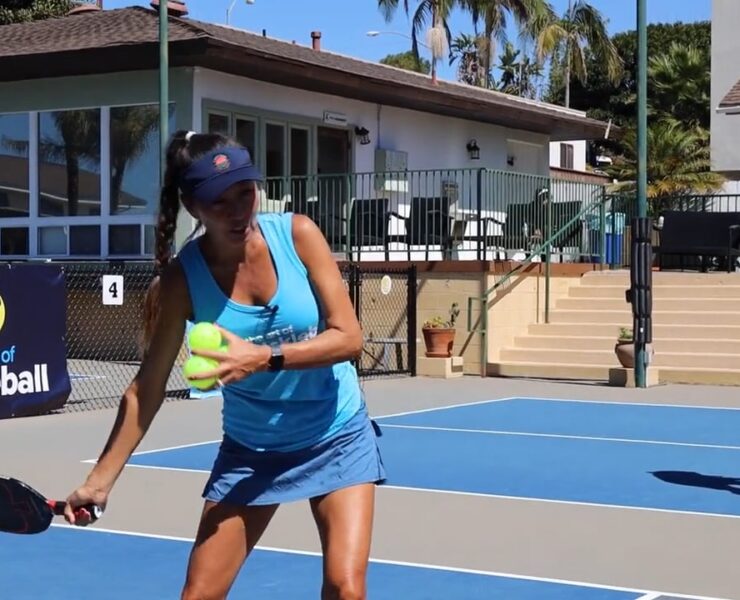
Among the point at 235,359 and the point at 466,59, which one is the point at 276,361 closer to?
the point at 235,359

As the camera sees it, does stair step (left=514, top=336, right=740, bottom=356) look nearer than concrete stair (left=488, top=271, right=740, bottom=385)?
No

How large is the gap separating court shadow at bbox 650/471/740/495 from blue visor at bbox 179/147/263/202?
22.5ft

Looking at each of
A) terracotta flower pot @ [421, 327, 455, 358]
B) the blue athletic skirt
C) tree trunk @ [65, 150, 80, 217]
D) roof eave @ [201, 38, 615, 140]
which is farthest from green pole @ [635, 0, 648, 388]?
the blue athletic skirt

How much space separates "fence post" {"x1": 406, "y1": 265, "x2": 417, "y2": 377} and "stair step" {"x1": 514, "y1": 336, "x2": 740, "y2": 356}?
190 centimetres

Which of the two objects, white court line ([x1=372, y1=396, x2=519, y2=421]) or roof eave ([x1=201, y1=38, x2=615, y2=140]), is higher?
roof eave ([x1=201, y1=38, x2=615, y2=140])

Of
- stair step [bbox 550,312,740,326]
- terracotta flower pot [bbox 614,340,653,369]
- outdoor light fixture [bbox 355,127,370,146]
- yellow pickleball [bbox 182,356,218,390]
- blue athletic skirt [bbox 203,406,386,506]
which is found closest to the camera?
yellow pickleball [bbox 182,356,218,390]

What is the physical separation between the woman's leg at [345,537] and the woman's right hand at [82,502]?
2.17 feet

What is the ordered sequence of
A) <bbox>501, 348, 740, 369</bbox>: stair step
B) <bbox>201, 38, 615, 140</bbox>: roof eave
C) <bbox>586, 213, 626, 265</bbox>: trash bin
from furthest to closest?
<bbox>586, 213, 626, 265</bbox>: trash bin → <bbox>201, 38, 615, 140</bbox>: roof eave → <bbox>501, 348, 740, 369</bbox>: stair step

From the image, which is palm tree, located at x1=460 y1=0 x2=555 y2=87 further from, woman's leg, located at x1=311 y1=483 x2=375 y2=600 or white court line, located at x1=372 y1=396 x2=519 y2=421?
woman's leg, located at x1=311 y1=483 x2=375 y2=600

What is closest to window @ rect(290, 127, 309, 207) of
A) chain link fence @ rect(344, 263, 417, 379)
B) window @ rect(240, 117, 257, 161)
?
window @ rect(240, 117, 257, 161)

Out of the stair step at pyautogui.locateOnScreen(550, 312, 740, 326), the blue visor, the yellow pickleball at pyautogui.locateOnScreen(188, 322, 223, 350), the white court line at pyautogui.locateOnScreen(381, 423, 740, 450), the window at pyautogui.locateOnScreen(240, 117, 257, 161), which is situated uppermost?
the window at pyautogui.locateOnScreen(240, 117, 257, 161)

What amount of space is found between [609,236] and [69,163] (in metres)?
10.0

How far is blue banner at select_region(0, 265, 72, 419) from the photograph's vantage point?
46.1ft

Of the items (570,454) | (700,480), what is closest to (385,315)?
(570,454)
